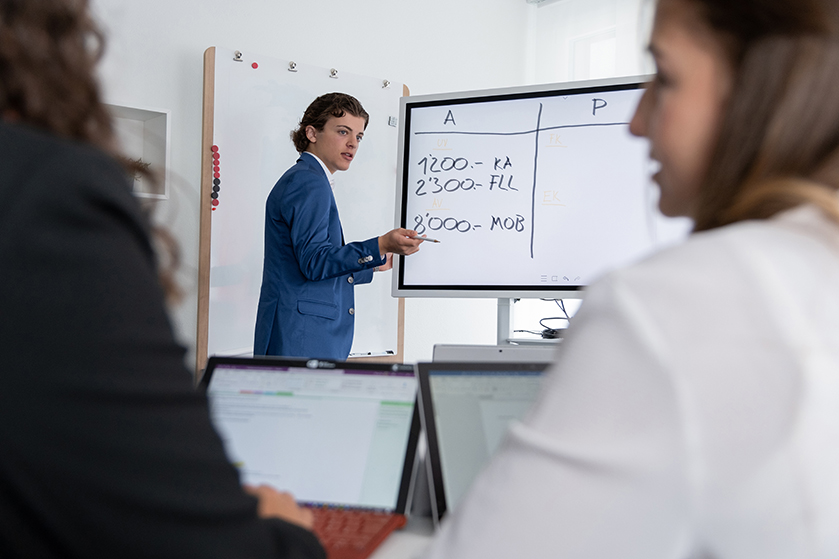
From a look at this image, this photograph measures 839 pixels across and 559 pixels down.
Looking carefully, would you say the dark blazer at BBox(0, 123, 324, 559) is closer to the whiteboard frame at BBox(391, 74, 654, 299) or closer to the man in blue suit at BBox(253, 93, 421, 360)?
the whiteboard frame at BBox(391, 74, 654, 299)

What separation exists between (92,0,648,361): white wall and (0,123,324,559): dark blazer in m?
1.94

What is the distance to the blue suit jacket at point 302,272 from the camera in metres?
2.14

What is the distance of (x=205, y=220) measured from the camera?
2.60m

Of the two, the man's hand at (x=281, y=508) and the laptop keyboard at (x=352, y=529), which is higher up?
the man's hand at (x=281, y=508)

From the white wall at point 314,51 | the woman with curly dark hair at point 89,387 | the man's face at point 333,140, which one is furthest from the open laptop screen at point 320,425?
the man's face at point 333,140

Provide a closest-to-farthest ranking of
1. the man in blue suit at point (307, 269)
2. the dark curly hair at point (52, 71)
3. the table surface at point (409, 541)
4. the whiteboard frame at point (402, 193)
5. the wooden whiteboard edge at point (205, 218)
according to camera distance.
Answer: the dark curly hair at point (52, 71) < the table surface at point (409, 541) < the whiteboard frame at point (402, 193) < the man in blue suit at point (307, 269) < the wooden whiteboard edge at point (205, 218)

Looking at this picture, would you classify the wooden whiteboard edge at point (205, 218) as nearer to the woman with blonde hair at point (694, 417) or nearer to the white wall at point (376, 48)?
the white wall at point (376, 48)

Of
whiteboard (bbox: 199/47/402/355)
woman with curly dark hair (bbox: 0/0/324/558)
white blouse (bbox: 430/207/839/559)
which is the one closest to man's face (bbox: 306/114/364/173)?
whiteboard (bbox: 199/47/402/355)

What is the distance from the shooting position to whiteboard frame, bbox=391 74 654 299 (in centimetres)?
159

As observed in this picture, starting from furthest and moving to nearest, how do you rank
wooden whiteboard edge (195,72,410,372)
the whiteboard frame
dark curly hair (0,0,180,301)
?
1. wooden whiteboard edge (195,72,410,372)
2. the whiteboard frame
3. dark curly hair (0,0,180,301)

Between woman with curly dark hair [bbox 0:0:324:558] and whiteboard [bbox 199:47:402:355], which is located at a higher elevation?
whiteboard [bbox 199:47:402:355]

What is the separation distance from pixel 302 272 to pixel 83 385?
1817mm

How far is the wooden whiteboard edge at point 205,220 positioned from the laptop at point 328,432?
181 cm

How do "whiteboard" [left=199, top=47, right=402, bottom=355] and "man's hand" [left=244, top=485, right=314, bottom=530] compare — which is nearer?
"man's hand" [left=244, top=485, right=314, bottom=530]
